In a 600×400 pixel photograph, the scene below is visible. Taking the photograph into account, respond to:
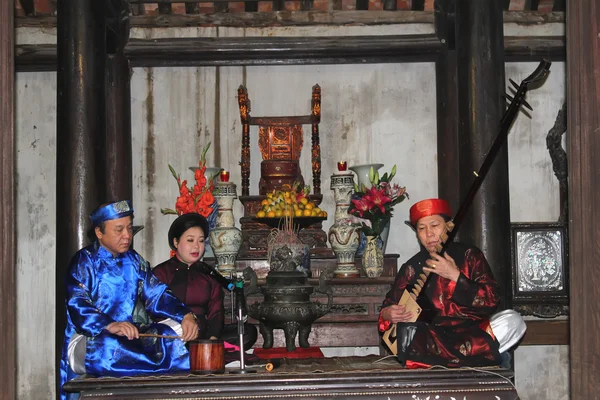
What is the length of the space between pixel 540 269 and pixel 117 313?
359cm

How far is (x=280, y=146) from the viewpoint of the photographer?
681cm

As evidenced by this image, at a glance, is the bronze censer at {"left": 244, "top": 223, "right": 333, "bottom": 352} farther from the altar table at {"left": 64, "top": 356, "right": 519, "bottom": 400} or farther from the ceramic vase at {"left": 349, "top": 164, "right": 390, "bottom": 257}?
the altar table at {"left": 64, "top": 356, "right": 519, "bottom": 400}

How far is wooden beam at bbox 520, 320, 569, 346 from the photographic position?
22.1 ft

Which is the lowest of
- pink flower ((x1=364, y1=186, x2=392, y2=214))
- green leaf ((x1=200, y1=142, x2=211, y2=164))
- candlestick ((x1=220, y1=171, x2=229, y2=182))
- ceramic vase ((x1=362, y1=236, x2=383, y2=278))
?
ceramic vase ((x1=362, y1=236, x2=383, y2=278))

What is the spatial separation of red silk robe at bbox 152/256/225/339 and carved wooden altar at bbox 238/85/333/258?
1428 millimetres

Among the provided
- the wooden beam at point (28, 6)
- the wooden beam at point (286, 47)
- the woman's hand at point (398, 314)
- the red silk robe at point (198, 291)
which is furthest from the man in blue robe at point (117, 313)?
the wooden beam at point (28, 6)

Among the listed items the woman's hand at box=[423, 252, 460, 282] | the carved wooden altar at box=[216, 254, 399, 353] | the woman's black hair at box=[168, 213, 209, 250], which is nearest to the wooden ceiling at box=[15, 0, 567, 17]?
the carved wooden altar at box=[216, 254, 399, 353]

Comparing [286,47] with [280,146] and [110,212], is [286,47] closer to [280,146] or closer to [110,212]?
[280,146]

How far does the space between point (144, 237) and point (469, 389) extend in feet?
12.6

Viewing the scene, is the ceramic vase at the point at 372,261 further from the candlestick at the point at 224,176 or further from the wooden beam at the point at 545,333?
the wooden beam at the point at 545,333

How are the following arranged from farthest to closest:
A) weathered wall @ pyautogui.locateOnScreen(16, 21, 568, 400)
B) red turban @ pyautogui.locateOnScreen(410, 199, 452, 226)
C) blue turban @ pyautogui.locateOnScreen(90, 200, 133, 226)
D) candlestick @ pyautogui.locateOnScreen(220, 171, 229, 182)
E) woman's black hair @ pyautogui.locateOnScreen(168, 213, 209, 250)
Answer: weathered wall @ pyautogui.locateOnScreen(16, 21, 568, 400) < candlestick @ pyautogui.locateOnScreen(220, 171, 229, 182) < woman's black hair @ pyautogui.locateOnScreen(168, 213, 209, 250) < red turban @ pyautogui.locateOnScreen(410, 199, 452, 226) < blue turban @ pyautogui.locateOnScreen(90, 200, 133, 226)

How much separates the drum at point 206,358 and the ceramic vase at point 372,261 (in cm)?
242

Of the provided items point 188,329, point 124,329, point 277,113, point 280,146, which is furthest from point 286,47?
point 124,329

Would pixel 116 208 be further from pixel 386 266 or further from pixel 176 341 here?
pixel 386 266
